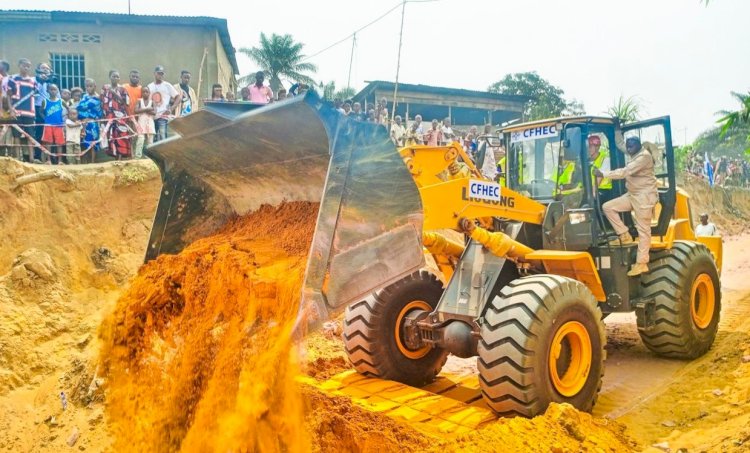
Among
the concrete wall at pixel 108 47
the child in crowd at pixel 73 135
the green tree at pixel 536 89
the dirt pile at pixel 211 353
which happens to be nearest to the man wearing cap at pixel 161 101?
the child in crowd at pixel 73 135

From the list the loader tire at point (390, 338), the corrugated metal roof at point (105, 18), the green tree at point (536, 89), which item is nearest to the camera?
the loader tire at point (390, 338)

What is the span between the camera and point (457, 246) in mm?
6020

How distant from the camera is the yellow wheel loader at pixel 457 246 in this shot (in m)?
3.99

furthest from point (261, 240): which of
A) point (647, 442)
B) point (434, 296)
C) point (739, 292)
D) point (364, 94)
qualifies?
point (364, 94)

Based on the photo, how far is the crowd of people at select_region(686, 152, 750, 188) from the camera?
29875 millimetres

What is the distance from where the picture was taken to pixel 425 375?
612 cm

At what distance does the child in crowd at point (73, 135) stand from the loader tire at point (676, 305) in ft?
29.6

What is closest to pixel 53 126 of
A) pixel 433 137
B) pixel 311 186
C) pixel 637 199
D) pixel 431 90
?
pixel 311 186

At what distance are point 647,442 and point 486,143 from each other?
3.39 metres

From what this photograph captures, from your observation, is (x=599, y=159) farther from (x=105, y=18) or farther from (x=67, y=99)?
(x=105, y=18)

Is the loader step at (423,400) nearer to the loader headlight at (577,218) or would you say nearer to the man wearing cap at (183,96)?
the loader headlight at (577,218)

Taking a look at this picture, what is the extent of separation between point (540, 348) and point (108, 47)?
14358mm

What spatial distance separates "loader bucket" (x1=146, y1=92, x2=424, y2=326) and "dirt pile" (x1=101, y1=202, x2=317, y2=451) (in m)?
0.40

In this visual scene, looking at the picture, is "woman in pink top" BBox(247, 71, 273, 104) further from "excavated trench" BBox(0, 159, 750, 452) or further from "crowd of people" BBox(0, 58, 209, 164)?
"excavated trench" BBox(0, 159, 750, 452)
